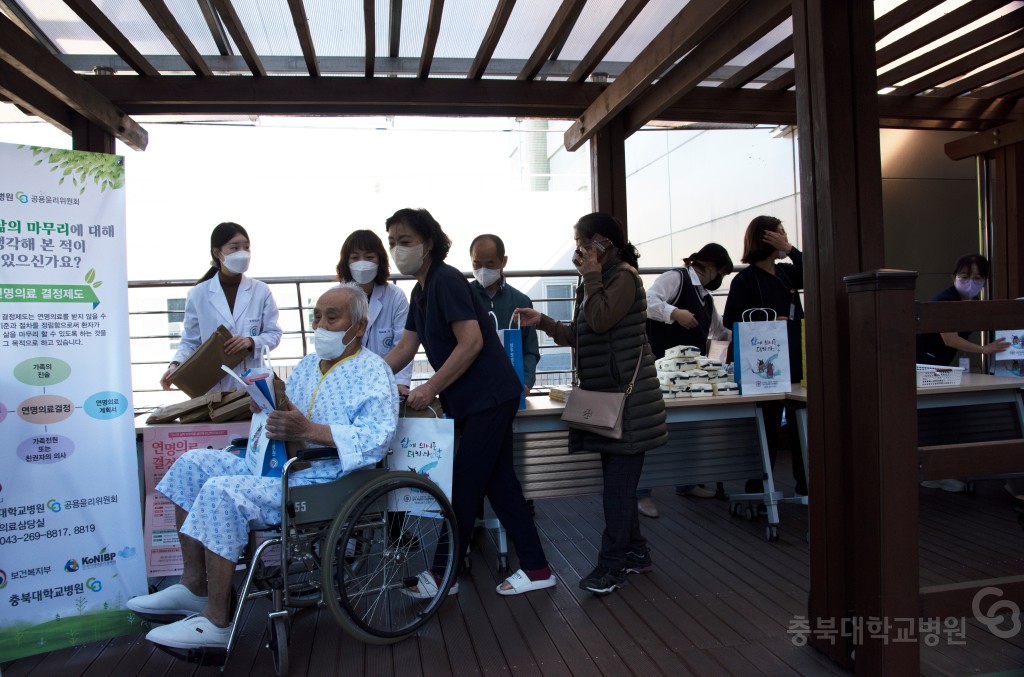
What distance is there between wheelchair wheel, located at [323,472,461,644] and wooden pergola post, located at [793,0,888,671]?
4.21 feet

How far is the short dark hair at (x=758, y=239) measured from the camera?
3834 mm

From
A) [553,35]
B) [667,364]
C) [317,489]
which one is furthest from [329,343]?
[553,35]

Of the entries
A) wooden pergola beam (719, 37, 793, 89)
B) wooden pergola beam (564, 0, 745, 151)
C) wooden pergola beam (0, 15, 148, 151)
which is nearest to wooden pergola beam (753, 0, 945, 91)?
wooden pergola beam (719, 37, 793, 89)

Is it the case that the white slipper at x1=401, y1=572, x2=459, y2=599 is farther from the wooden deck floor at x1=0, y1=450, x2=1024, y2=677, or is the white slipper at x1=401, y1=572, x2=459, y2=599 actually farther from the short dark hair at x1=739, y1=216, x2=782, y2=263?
the short dark hair at x1=739, y1=216, x2=782, y2=263

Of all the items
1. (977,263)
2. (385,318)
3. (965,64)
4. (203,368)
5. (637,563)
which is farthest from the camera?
(965,64)

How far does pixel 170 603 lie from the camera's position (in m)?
2.32

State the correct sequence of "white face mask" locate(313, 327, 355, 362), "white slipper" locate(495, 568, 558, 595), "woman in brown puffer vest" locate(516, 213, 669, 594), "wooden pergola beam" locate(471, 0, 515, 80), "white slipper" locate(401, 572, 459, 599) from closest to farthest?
1. "white face mask" locate(313, 327, 355, 362)
2. "white slipper" locate(401, 572, 459, 599)
3. "woman in brown puffer vest" locate(516, 213, 669, 594)
4. "white slipper" locate(495, 568, 558, 595)
5. "wooden pergola beam" locate(471, 0, 515, 80)

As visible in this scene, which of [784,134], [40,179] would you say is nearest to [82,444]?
[40,179]

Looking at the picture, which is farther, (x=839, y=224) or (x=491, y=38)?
(x=491, y=38)

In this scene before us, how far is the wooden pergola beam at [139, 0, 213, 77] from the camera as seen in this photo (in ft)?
10.6

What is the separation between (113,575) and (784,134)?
704cm

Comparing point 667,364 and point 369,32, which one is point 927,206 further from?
point 369,32

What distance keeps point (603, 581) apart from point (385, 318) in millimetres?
1649

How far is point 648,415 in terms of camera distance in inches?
109
